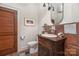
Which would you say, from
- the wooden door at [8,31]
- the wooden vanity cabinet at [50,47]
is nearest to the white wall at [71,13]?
the wooden vanity cabinet at [50,47]

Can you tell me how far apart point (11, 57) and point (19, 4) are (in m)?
0.73

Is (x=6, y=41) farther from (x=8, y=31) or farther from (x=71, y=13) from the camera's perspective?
(x=71, y=13)

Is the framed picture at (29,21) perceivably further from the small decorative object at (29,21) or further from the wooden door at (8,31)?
the wooden door at (8,31)

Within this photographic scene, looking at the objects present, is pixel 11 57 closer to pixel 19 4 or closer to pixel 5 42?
pixel 5 42

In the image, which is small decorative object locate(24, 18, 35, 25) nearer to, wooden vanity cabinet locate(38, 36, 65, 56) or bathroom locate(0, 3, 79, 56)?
bathroom locate(0, 3, 79, 56)

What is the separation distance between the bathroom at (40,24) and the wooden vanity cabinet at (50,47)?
0.05ft

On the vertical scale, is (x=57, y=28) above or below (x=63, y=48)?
above

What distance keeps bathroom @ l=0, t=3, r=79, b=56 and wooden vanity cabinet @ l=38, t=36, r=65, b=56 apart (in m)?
0.01

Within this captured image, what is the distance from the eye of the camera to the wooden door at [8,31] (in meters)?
1.84

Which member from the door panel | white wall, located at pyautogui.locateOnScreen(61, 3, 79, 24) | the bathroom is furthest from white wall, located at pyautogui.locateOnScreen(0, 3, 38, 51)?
white wall, located at pyautogui.locateOnScreen(61, 3, 79, 24)

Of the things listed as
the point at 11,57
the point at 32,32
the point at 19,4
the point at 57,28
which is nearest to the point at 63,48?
the point at 57,28

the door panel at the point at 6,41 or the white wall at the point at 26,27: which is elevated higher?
the white wall at the point at 26,27

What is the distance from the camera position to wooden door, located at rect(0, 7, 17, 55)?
72.4 inches

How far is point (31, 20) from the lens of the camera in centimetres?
188
